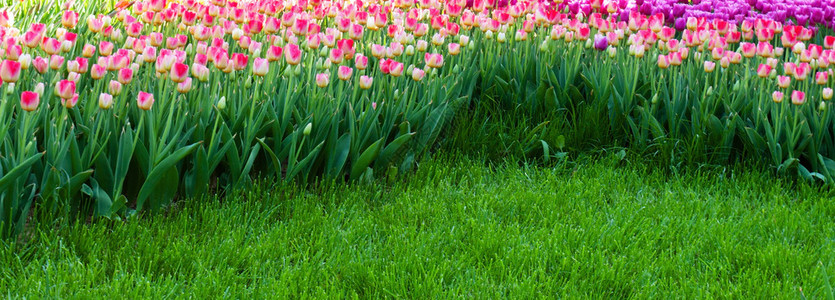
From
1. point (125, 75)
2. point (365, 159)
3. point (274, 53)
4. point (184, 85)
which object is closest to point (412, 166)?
point (365, 159)

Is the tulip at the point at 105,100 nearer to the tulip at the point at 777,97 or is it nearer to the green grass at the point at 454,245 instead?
the green grass at the point at 454,245

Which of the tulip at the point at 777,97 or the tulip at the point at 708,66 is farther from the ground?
the tulip at the point at 708,66

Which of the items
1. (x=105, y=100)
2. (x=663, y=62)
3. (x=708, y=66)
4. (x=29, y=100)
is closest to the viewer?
(x=29, y=100)

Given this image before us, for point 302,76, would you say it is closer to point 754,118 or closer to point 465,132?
point 465,132

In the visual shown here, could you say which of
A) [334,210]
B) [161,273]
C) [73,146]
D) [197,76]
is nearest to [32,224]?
[73,146]

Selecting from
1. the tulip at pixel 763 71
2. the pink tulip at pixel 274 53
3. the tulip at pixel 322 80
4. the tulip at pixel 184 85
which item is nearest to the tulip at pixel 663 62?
the tulip at pixel 763 71

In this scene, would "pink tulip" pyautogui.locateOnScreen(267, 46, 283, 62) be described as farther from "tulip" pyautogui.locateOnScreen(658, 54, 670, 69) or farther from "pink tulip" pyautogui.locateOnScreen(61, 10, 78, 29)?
"tulip" pyautogui.locateOnScreen(658, 54, 670, 69)

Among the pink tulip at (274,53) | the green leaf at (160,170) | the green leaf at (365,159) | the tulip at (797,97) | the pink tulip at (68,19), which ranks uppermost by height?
the pink tulip at (68,19)

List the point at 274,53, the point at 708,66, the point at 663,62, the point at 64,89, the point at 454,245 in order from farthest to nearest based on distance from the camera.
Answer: the point at 663,62 < the point at 708,66 < the point at 274,53 < the point at 454,245 < the point at 64,89

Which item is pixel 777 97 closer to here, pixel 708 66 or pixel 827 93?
pixel 827 93

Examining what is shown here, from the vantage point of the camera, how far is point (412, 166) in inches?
131

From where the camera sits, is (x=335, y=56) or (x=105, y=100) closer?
(x=105, y=100)

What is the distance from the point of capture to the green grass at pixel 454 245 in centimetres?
230

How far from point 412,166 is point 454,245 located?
0.75 m
